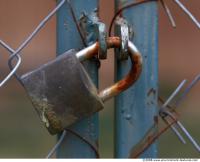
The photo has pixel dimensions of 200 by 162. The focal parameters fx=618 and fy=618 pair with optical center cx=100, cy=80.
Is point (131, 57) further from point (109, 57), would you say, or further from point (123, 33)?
point (109, 57)

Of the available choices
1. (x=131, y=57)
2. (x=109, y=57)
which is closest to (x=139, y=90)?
(x=131, y=57)

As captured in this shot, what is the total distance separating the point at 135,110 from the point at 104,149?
2.56 metres

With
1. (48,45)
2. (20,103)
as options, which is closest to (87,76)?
(20,103)

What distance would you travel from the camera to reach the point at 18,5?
518 centimetres

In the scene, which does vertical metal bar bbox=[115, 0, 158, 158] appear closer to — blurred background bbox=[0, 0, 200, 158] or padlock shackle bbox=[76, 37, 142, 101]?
padlock shackle bbox=[76, 37, 142, 101]

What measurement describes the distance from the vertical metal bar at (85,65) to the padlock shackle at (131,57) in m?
0.05

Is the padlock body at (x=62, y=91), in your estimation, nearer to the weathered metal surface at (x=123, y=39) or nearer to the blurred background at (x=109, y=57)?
the weathered metal surface at (x=123, y=39)

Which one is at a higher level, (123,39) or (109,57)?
(123,39)

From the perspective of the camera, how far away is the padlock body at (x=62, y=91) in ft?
2.77

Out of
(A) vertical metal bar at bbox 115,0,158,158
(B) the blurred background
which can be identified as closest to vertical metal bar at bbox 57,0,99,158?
(A) vertical metal bar at bbox 115,0,158,158

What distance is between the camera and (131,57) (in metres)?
0.86

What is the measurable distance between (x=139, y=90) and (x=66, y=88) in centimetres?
14

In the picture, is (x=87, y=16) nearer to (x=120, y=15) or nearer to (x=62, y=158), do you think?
(x=120, y=15)

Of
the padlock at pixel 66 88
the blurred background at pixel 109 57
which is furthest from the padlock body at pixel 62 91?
the blurred background at pixel 109 57
